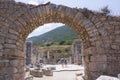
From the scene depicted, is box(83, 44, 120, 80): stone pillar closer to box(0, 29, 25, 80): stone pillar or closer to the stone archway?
the stone archway

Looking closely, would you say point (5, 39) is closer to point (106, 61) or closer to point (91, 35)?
point (91, 35)

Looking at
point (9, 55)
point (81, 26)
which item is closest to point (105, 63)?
point (81, 26)

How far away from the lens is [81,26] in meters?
8.31

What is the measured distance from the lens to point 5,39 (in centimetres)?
748

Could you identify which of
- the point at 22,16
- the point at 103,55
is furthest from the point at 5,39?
the point at 103,55

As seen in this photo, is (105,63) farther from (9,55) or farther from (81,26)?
(9,55)

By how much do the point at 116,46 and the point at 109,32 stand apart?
0.53 metres

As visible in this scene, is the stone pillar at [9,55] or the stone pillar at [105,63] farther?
the stone pillar at [105,63]

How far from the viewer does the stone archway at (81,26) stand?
24.8ft

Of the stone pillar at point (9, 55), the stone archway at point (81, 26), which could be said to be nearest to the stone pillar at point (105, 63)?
the stone archway at point (81, 26)

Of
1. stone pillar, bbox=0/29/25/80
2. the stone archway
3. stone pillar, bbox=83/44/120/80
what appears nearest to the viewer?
stone pillar, bbox=0/29/25/80

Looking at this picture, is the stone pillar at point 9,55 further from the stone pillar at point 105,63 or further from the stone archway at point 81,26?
the stone pillar at point 105,63

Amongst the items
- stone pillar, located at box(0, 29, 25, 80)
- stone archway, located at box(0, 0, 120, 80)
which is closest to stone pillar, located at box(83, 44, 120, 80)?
stone archway, located at box(0, 0, 120, 80)

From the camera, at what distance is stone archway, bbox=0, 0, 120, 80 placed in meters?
7.57
